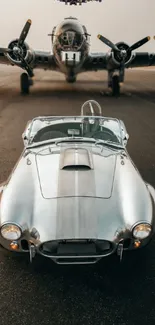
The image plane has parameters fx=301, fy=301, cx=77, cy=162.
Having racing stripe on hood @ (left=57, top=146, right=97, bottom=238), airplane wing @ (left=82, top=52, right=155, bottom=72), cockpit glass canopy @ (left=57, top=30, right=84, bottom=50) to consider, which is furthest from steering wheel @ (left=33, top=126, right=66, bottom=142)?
airplane wing @ (left=82, top=52, right=155, bottom=72)

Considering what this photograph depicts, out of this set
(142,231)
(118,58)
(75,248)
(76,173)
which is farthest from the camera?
(118,58)

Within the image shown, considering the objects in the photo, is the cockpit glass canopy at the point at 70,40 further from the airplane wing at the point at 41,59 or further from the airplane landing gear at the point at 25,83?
the airplane landing gear at the point at 25,83

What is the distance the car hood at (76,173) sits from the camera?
3.69 metres

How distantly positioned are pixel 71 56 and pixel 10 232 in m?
13.6

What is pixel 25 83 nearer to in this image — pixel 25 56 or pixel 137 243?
pixel 25 56

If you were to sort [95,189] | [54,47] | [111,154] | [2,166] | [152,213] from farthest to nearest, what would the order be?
[54,47] → [2,166] → [111,154] → [95,189] → [152,213]

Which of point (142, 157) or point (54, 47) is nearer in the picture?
point (142, 157)

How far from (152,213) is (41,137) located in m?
2.30

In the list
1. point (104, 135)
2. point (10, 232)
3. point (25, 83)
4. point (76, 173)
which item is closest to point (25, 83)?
point (25, 83)

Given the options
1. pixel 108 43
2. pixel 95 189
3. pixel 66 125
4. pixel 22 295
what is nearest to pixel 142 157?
pixel 66 125

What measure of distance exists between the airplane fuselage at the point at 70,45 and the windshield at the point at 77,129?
1107 cm

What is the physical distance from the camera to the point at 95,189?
3.72m

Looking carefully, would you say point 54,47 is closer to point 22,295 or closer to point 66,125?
point 66,125

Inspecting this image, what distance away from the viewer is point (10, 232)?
3.26 metres
